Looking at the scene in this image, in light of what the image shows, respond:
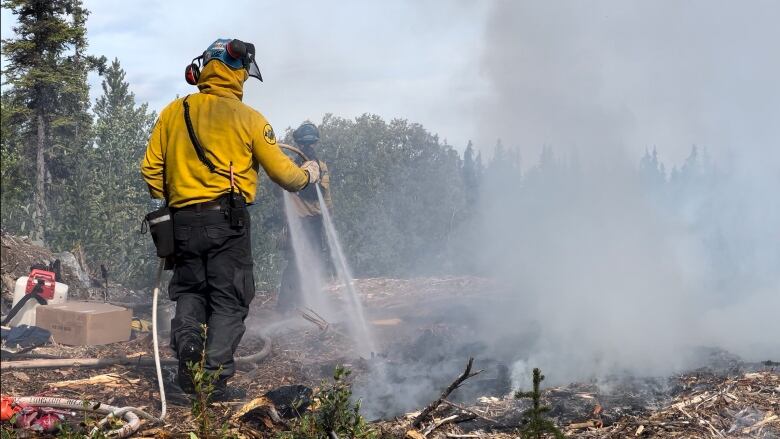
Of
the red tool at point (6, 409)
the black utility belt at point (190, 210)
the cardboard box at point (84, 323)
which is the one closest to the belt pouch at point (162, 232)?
the black utility belt at point (190, 210)

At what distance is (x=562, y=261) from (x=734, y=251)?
13.0ft

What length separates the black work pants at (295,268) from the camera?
31.8 ft

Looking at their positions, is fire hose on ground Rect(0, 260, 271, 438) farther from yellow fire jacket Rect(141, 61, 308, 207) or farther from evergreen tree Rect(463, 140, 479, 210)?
evergreen tree Rect(463, 140, 479, 210)

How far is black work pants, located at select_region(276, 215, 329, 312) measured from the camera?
9.69 meters

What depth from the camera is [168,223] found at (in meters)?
4.22

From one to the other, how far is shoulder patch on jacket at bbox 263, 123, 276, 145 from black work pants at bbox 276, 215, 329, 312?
5355 millimetres

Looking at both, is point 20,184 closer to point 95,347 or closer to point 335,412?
point 95,347

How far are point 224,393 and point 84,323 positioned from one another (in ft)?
8.87

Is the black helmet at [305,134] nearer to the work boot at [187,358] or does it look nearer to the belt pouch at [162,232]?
the belt pouch at [162,232]

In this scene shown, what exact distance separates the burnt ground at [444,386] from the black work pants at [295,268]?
105 centimetres

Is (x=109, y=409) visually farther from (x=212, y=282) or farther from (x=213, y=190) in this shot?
(x=213, y=190)

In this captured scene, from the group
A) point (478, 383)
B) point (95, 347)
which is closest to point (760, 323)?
point (478, 383)

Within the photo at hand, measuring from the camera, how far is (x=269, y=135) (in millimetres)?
4344

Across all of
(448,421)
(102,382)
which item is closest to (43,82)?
(102,382)
